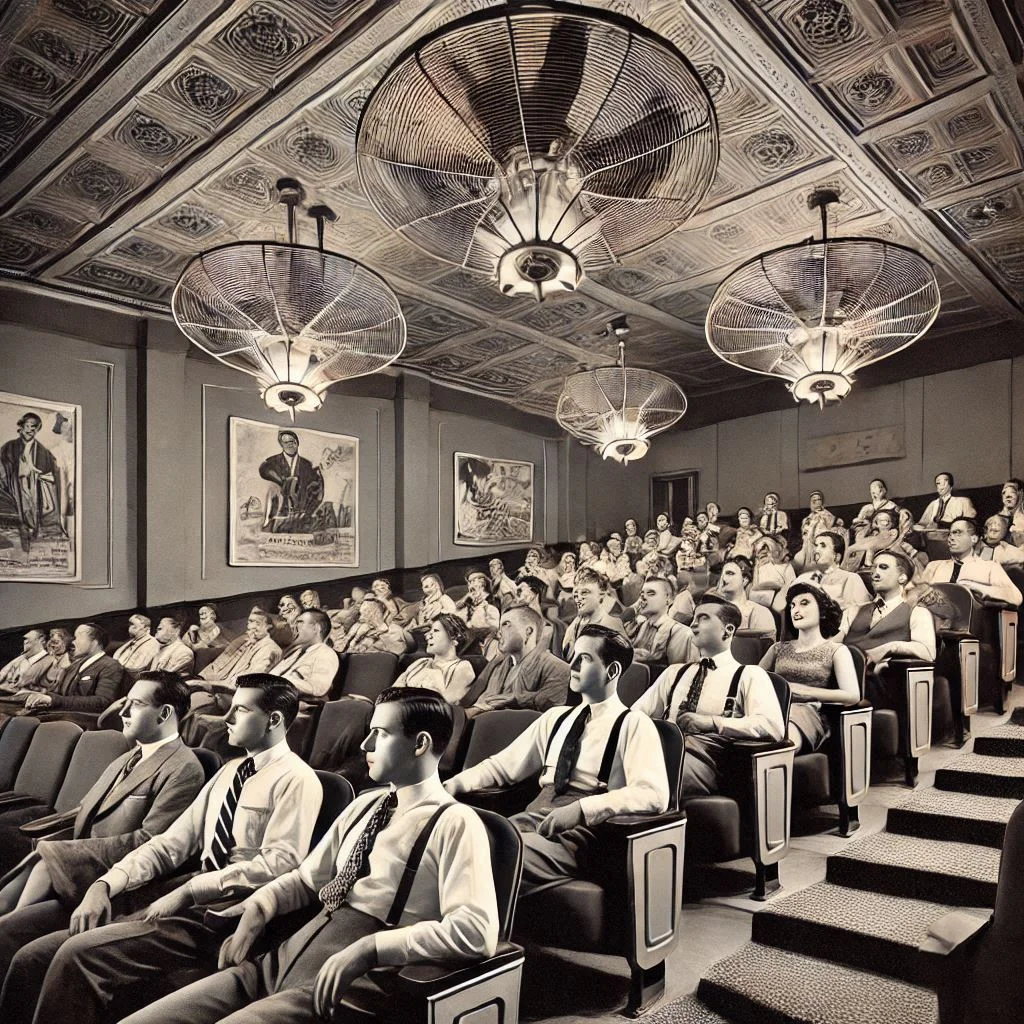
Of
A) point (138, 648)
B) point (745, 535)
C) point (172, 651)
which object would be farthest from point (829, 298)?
point (138, 648)

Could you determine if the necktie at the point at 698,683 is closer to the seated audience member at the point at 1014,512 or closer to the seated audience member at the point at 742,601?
the seated audience member at the point at 742,601

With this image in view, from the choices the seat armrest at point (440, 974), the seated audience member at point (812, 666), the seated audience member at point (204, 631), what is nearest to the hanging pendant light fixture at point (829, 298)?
the seated audience member at point (812, 666)

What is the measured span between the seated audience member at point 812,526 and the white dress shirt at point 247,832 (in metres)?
5.71

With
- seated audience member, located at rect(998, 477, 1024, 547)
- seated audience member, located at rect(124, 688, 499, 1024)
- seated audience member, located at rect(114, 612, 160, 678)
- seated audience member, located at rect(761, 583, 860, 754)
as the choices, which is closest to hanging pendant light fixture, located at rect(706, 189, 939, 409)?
seated audience member, located at rect(761, 583, 860, 754)

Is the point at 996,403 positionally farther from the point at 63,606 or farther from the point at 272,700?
the point at 63,606

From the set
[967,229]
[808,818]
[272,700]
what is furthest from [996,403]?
[272,700]

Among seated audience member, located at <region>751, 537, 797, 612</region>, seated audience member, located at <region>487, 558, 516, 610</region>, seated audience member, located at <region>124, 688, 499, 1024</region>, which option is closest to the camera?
seated audience member, located at <region>124, 688, 499, 1024</region>

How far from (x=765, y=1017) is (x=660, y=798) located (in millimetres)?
679

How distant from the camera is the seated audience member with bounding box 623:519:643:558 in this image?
9.27m

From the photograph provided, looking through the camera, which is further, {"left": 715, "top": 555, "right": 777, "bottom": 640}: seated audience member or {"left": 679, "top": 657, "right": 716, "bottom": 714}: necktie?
{"left": 715, "top": 555, "right": 777, "bottom": 640}: seated audience member

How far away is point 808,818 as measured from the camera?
4.02m

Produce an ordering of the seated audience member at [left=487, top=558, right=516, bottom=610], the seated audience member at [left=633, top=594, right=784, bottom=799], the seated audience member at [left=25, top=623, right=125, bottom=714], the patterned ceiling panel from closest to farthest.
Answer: the seated audience member at [left=633, top=594, right=784, bottom=799], the patterned ceiling panel, the seated audience member at [left=25, top=623, right=125, bottom=714], the seated audience member at [left=487, top=558, right=516, bottom=610]

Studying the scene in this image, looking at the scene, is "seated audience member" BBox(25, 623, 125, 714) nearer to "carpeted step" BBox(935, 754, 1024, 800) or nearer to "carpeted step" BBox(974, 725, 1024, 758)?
"carpeted step" BBox(935, 754, 1024, 800)

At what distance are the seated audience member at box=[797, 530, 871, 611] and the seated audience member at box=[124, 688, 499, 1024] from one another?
419cm
